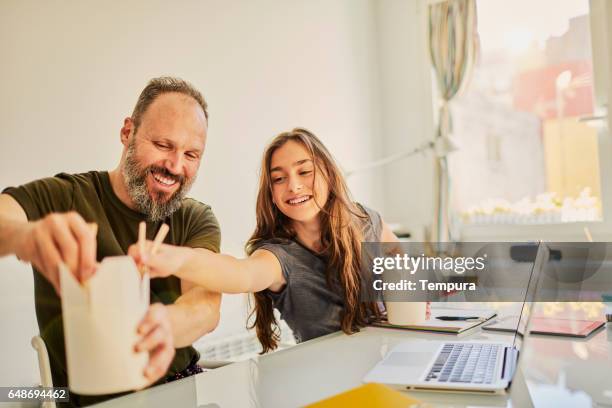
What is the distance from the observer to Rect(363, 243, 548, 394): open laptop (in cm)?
85

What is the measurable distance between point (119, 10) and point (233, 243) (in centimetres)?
49

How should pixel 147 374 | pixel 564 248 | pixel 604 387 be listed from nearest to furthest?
pixel 147 374 < pixel 604 387 < pixel 564 248

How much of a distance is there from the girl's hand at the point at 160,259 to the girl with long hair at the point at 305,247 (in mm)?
311

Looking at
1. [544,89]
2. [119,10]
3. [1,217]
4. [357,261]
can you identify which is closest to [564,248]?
[544,89]

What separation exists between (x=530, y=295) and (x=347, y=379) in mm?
931

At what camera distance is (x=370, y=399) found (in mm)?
834

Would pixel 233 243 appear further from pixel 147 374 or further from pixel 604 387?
pixel 604 387

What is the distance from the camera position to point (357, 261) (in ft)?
4.52

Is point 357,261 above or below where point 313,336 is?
above

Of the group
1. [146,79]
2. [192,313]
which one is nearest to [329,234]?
[192,313]

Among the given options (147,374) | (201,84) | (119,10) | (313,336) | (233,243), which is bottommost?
(313,336)

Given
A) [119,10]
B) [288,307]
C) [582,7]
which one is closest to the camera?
[119,10]

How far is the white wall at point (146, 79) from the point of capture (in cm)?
83

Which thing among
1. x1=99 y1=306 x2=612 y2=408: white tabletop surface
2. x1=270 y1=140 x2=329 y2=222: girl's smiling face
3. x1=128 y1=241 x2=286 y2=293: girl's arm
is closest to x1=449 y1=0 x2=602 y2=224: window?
x1=99 y1=306 x2=612 y2=408: white tabletop surface
